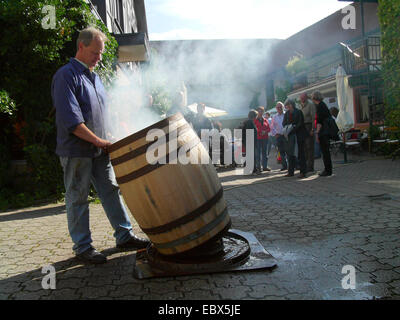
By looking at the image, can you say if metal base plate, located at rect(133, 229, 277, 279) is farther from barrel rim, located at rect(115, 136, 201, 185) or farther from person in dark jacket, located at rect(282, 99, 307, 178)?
person in dark jacket, located at rect(282, 99, 307, 178)

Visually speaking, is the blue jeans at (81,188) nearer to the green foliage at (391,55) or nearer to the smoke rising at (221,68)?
the green foliage at (391,55)

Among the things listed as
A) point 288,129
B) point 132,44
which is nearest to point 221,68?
point 132,44

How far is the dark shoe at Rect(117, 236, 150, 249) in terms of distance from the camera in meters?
3.20

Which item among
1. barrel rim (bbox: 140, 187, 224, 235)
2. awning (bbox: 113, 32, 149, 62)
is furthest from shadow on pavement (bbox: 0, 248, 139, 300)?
awning (bbox: 113, 32, 149, 62)

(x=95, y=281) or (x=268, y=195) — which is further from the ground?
(x=268, y=195)

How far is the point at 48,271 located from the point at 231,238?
5.00ft

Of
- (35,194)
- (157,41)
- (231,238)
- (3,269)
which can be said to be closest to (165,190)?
(231,238)

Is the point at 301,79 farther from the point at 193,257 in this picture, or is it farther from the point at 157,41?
the point at 193,257

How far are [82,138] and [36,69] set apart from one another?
3921mm

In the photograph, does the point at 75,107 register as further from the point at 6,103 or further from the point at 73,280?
the point at 6,103

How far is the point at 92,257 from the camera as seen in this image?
9.49 feet

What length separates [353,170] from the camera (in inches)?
316

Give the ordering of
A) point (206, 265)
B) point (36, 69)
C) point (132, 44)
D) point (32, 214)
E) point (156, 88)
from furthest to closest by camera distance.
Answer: point (156, 88), point (132, 44), point (36, 69), point (32, 214), point (206, 265)

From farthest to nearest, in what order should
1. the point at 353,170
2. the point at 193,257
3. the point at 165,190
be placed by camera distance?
1. the point at 353,170
2. the point at 193,257
3. the point at 165,190
